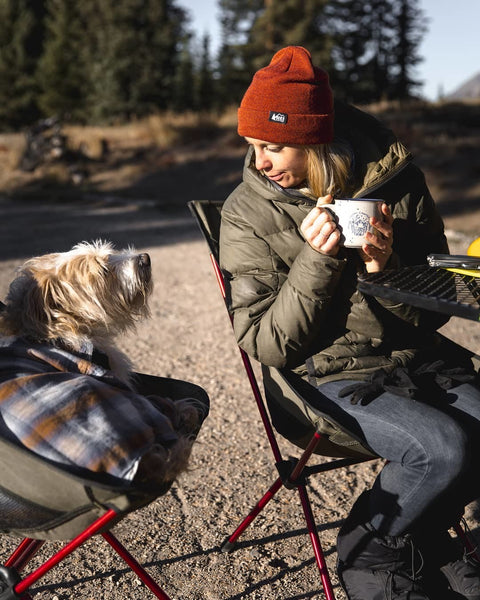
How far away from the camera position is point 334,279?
199cm

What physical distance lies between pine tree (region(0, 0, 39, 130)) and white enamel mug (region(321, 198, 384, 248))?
34.6 m

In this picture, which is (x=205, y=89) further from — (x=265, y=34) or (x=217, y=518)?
(x=217, y=518)

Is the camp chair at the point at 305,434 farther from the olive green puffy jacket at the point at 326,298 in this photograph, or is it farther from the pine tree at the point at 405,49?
the pine tree at the point at 405,49

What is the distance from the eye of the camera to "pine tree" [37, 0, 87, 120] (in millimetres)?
32062

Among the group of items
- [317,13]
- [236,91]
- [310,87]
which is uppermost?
[317,13]

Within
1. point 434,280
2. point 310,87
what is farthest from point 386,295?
point 310,87

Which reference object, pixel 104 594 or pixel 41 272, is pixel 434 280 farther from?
pixel 104 594

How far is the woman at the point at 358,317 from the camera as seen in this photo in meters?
1.95

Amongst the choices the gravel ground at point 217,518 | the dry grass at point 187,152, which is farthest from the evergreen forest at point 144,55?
the gravel ground at point 217,518

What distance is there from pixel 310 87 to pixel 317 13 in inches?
1213

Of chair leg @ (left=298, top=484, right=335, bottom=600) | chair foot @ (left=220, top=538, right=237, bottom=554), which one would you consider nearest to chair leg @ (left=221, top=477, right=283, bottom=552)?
chair foot @ (left=220, top=538, right=237, bottom=554)

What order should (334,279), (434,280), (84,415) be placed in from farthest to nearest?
(334,279), (434,280), (84,415)

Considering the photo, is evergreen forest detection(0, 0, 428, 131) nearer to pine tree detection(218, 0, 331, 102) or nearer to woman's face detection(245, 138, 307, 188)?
pine tree detection(218, 0, 331, 102)

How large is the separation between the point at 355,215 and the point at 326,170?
1.76ft
